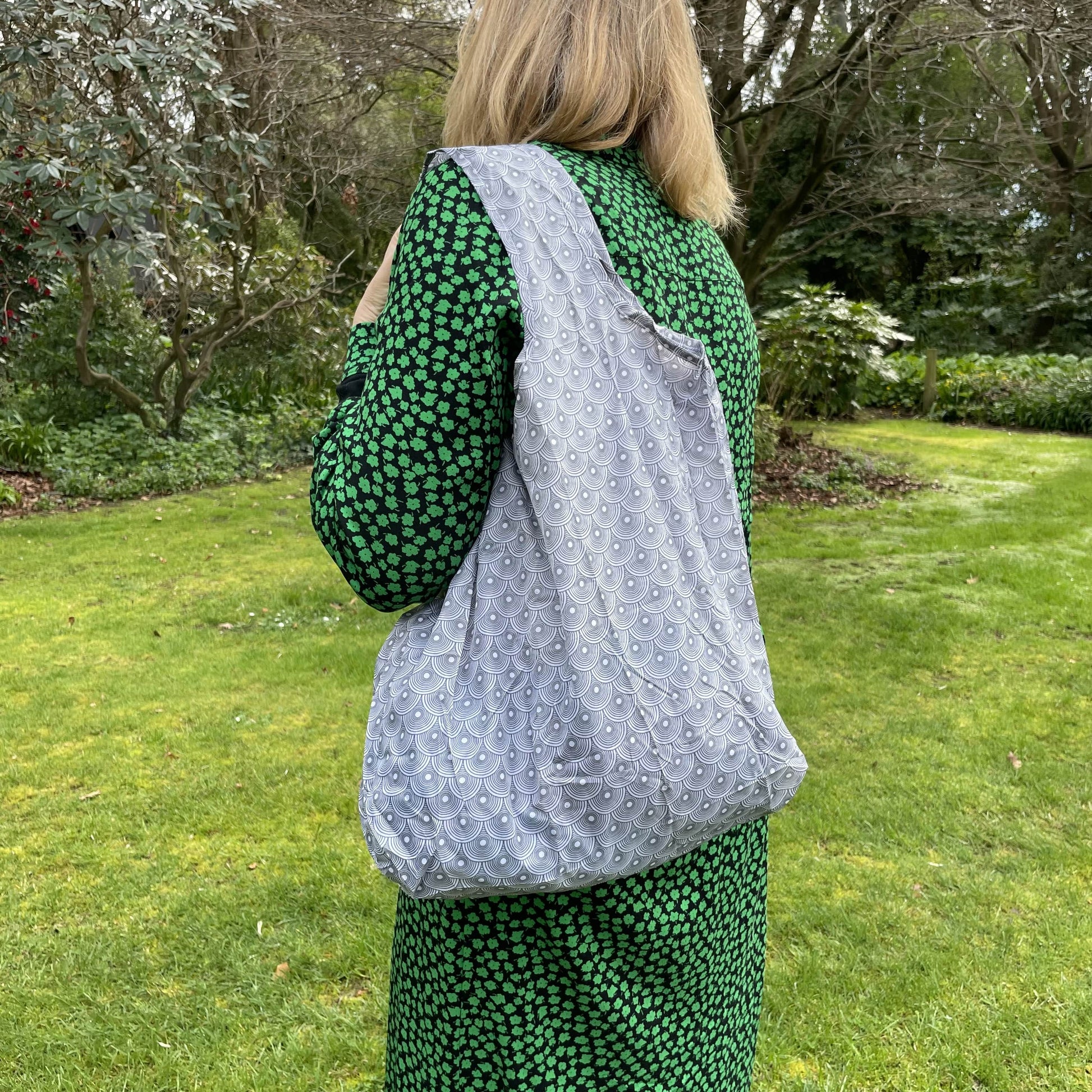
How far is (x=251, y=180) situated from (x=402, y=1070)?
936cm

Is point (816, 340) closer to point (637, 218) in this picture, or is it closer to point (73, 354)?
point (73, 354)

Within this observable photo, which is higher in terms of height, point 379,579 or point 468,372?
point 468,372

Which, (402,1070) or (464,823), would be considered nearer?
(464,823)

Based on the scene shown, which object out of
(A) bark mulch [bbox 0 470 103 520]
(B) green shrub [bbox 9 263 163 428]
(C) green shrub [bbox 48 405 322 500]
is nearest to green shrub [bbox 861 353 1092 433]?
(C) green shrub [bbox 48 405 322 500]

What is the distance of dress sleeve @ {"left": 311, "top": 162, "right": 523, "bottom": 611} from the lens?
0.90 m

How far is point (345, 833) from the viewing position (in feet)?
10.5

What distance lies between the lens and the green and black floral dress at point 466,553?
91cm

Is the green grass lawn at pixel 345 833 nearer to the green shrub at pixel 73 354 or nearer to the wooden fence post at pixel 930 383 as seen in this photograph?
the green shrub at pixel 73 354

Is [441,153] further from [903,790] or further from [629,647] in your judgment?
[903,790]

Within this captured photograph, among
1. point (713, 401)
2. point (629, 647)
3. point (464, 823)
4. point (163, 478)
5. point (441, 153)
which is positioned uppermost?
point (441, 153)

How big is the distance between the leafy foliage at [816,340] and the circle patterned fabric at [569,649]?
31.3 ft

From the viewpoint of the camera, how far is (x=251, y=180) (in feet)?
30.1

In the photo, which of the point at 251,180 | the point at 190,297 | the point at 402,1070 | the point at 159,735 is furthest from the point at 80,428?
the point at 402,1070

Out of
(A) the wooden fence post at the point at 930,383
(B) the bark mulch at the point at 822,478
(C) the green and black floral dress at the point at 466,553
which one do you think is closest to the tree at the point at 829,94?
→ (B) the bark mulch at the point at 822,478
